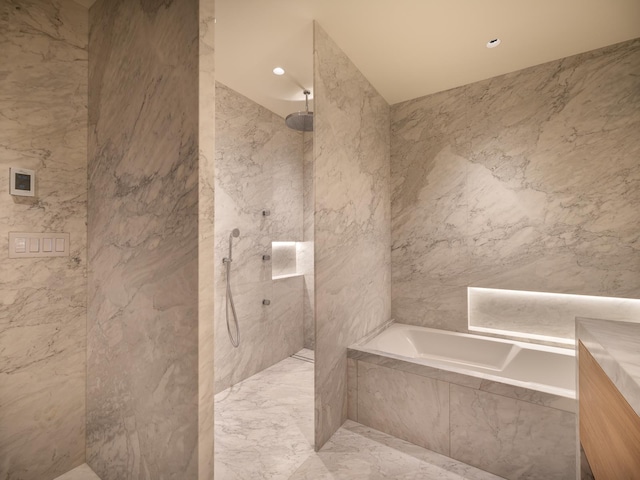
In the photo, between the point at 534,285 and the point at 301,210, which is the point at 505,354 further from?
the point at 301,210

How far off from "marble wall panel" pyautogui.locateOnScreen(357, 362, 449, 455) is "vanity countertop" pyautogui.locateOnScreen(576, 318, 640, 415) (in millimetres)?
1066

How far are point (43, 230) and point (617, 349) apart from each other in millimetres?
2349

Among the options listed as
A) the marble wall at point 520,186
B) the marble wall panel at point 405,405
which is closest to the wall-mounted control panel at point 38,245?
the marble wall panel at point 405,405

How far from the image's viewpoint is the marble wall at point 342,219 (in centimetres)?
189

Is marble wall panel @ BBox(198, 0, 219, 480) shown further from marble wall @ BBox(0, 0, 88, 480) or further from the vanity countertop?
the vanity countertop

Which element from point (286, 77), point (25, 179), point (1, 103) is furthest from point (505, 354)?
point (1, 103)

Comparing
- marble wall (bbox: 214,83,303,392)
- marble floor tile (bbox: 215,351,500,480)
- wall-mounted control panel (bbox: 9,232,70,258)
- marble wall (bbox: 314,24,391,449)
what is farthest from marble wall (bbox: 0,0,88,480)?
marble wall (bbox: 314,24,391,449)

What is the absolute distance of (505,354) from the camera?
93.0 inches

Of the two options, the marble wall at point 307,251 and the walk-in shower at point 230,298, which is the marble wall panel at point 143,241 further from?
the marble wall at point 307,251

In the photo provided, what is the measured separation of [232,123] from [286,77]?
2.05ft

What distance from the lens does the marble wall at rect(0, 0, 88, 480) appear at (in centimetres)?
143

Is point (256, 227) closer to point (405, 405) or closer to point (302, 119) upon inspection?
point (302, 119)

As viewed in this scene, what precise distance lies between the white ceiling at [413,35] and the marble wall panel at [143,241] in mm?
676

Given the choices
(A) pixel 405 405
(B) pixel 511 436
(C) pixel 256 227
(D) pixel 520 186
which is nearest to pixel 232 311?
(C) pixel 256 227
